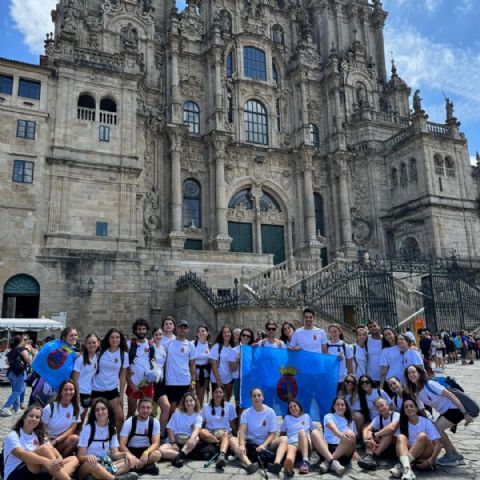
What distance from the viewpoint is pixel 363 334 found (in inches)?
355

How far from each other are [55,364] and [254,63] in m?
32.6

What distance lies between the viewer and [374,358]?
8.90 m

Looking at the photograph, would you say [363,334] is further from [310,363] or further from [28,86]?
[28,86]

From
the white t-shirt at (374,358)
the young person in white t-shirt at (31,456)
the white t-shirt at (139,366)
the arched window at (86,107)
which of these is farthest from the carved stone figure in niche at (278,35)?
the young person in white t-shirt at (31,456)

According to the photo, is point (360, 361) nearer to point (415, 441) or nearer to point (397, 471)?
point (415, 441)

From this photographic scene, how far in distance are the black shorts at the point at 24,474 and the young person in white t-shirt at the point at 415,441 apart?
4703 mm

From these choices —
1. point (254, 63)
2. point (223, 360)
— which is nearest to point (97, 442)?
point (223, 360)

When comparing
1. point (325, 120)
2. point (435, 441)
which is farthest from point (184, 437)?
point (325, 120)

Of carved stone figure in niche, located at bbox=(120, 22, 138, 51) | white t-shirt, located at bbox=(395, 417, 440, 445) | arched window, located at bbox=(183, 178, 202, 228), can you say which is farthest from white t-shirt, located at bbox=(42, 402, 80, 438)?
carved stone figure in niche, located at bbox=(120, 22, 138, 51)

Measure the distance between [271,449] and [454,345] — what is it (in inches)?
616

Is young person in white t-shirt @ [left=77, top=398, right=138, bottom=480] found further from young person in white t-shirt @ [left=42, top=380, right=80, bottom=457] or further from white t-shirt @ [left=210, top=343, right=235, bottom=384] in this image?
white t-shirt @ [left=210, top=343, right=235, bottom=384]

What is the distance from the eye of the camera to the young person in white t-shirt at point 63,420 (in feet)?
22.1

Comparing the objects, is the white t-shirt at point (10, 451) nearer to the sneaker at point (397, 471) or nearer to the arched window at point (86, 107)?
the sneaker at point (397, 471)

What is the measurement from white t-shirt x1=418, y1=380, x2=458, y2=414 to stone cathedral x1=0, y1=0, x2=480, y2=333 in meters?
17.0
